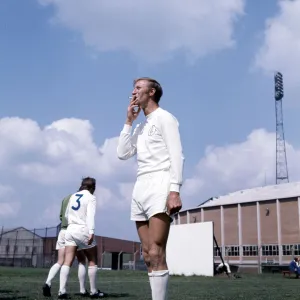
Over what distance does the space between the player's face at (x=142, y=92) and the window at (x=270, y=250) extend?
63433 mm

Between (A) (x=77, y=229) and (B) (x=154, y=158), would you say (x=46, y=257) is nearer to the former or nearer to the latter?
(A) (x=77, y=229)

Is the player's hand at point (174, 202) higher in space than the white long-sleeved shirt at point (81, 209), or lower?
lower

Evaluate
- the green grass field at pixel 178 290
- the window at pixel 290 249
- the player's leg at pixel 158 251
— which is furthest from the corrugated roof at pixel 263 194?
the player's leg at pixel 158 251

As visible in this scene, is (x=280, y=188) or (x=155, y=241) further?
(x=280, y=188)

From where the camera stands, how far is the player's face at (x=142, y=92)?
4.75 metres

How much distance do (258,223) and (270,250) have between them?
376 centimetres

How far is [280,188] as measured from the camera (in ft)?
238

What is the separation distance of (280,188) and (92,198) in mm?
66733

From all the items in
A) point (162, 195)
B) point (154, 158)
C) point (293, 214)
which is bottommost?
point (162, 195)

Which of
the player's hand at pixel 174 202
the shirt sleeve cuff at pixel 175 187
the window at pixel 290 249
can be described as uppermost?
the window at pixel 290 249

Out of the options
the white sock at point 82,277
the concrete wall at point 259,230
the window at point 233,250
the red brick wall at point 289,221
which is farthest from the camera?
the window at point 233,250

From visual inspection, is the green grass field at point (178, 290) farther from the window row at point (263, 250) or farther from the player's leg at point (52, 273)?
the window row at point (263, 250)

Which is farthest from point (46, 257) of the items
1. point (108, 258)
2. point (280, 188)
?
point (280, 188)

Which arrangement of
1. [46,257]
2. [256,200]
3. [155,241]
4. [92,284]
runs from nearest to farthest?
[155,241] → [92,284] → [46,257] → [256,200]
